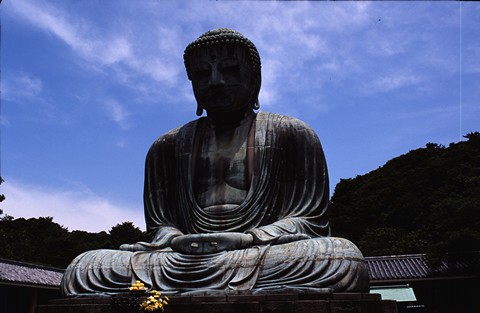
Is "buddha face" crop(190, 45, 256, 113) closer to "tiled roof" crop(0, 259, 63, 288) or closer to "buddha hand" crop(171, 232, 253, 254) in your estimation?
"buddha hand" crop(171, 232, 253, 254)

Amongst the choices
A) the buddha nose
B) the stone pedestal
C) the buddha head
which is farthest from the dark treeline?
the stone pedestal

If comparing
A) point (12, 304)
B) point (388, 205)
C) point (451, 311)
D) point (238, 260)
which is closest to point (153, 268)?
point (238, 260)

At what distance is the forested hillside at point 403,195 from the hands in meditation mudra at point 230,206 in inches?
792

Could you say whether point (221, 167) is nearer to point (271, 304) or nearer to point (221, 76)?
point (221, 76)

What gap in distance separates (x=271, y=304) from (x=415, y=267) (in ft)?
55.3

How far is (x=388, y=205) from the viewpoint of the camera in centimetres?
4012

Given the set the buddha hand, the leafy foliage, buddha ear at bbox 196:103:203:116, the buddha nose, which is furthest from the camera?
the leafy foliage

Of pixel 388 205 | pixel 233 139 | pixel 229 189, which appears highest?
pixel 388 205

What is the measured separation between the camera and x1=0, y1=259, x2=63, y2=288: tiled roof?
56.8ft

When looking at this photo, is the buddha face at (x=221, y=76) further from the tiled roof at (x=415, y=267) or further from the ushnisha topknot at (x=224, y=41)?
the tiled roof at (x=415, y=267)

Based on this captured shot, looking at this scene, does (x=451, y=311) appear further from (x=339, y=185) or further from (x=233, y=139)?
(x=339, y=185)

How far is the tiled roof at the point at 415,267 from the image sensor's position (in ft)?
60.6

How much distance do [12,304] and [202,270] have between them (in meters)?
14.1

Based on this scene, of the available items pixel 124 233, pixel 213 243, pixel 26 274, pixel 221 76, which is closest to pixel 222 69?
pixel 221 76
